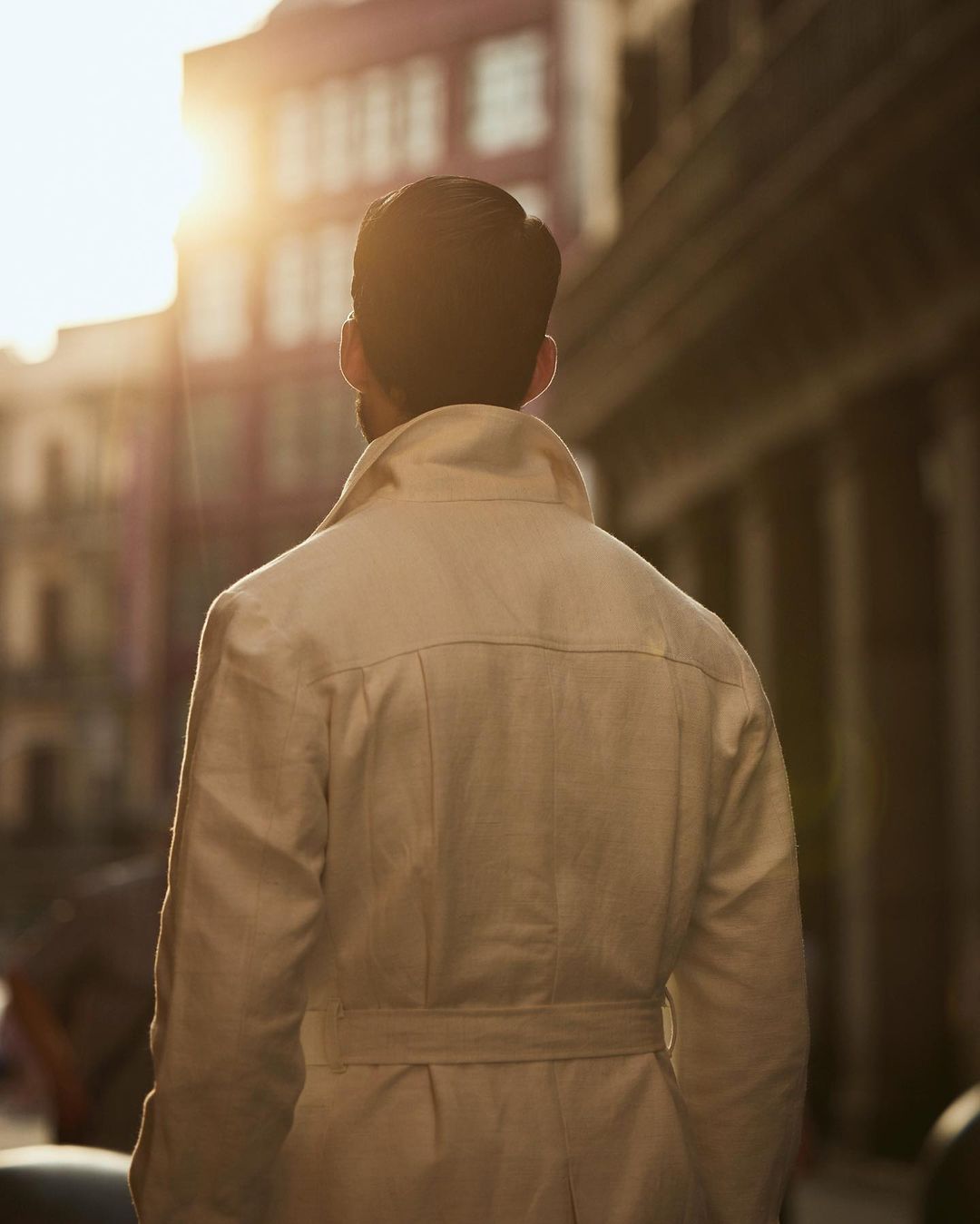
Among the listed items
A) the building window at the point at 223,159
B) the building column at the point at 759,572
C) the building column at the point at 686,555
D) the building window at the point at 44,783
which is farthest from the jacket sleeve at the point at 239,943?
the building window at the point at 44,783

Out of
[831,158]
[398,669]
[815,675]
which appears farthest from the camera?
[815,675]

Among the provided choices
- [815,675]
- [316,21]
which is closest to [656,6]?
[815,675]

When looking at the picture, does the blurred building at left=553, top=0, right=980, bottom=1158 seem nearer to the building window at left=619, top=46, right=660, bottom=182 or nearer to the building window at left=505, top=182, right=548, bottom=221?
the building window at left=619, top=46, right=660, bottom=182

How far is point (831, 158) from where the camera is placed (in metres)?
11.1

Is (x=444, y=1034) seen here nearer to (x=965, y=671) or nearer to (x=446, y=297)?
A: (x=446, y=297)

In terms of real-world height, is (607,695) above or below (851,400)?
below

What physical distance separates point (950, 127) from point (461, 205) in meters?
8.27

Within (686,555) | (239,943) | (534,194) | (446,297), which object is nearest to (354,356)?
(446,297)

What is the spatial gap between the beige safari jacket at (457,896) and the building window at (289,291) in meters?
49.6

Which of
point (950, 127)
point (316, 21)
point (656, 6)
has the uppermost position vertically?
point (316, 21)

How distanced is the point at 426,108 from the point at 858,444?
1489 inches

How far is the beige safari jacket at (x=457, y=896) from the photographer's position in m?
2.13

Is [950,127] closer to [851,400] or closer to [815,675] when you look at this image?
[851,400]

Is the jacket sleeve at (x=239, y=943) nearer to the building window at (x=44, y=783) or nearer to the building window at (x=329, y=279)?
the building window at (x=329, y=279)
